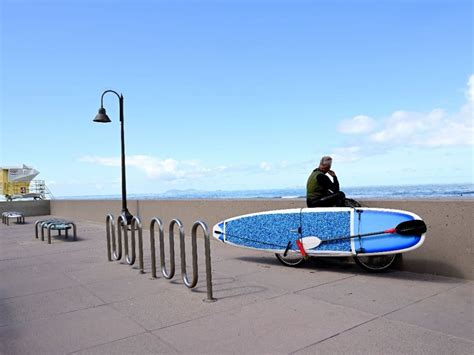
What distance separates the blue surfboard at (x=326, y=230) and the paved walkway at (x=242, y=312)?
1.22ft

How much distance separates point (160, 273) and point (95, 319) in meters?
2.17

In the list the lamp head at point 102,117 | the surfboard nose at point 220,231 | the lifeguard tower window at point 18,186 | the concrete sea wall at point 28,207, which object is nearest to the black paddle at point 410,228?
the surfboard nose at point 220,231

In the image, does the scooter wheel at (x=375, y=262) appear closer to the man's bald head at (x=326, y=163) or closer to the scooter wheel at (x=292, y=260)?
the scooter wheel at (x=292, y=260)

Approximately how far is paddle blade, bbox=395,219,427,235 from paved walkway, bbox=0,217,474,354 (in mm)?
644

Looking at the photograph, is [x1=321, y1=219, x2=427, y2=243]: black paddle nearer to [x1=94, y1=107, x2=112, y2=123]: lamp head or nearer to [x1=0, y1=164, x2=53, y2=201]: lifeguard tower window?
[x1=94, y1=107, x2=112, y2=123]: lamp head

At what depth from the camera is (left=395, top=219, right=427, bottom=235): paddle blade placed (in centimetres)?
535

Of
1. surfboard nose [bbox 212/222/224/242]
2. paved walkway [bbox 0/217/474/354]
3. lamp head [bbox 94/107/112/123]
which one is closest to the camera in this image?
paved walkway [bbox 0/217/474/354]

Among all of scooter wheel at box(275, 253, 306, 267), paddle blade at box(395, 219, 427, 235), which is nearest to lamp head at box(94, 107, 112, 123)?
scooter wheel at box(275, 253, 306, 267)

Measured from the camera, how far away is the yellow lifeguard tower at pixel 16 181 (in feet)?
97.2

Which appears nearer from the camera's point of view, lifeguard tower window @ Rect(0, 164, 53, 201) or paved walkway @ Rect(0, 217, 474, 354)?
paved walkway @ Rect(0, 217, 474, 354)

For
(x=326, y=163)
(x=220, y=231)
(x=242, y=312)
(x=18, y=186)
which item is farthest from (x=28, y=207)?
(x=242, y=312)

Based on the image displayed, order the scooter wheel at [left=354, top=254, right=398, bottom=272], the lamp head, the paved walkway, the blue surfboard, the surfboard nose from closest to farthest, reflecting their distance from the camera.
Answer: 1. the paved walkway
2. the blue surfboard
3. the scooter wheel at [left=354, top=254, right=398, bottom=272]
4. the surfboard nose
5. the lamp head

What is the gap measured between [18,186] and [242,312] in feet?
99.5

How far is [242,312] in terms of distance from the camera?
14.2ft
